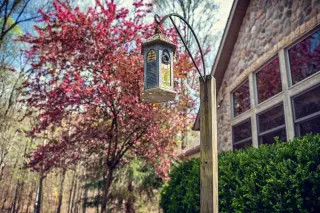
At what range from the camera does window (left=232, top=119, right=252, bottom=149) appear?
21.6ft

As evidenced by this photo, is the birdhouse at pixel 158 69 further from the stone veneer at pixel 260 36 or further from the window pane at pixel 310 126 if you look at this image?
the stone veneer at pixel 260 36

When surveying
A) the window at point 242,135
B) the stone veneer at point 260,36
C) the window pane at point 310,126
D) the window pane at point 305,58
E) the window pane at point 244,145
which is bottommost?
the window pane at point 310,126

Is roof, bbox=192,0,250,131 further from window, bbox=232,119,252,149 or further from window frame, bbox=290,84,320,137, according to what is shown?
window frame, bbox=290,84,320,137

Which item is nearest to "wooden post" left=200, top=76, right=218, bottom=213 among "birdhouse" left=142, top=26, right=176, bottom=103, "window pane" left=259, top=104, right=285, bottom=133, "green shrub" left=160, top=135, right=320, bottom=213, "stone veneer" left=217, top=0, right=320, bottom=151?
"birdhouse" left=142, top=26, right=176, bottom=103

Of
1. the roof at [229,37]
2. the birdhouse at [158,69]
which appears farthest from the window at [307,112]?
the roof at [229,37]

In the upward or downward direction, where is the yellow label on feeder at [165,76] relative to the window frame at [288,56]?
downward

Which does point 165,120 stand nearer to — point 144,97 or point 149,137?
point 149,137

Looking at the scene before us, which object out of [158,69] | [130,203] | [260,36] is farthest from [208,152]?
[130,203]

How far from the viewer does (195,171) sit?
5.71 m

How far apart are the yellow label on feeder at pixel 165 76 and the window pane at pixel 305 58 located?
3096 mm

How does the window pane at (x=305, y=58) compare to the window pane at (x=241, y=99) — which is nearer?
the window pane at (x=305, y=58)

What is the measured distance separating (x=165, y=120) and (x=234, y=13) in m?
3.52

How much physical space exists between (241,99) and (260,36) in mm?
1753

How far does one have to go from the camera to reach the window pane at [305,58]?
451cm
